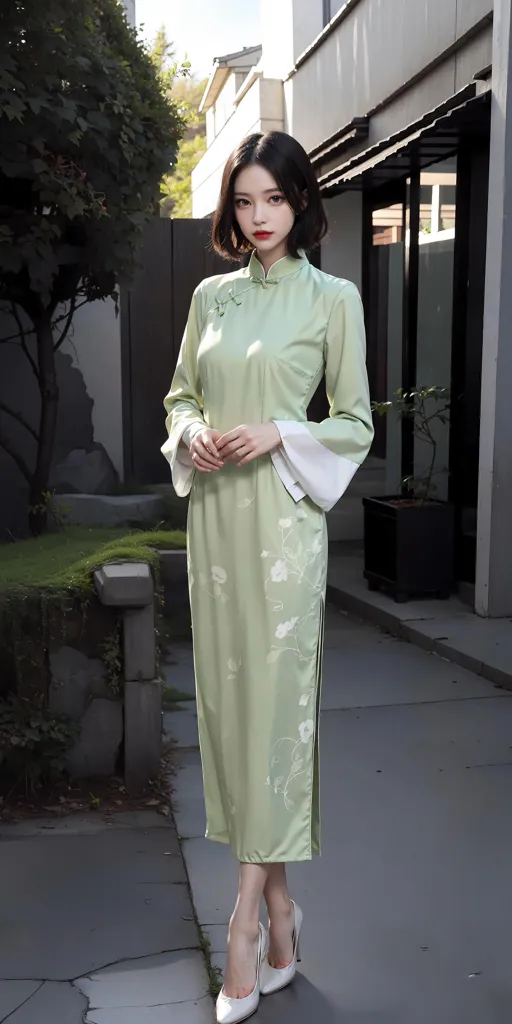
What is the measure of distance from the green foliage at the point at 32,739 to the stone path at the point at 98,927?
6.2 inches

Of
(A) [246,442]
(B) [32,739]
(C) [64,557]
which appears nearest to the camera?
(A) [246,442]

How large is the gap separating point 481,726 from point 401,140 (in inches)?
138

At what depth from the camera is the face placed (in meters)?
2.00

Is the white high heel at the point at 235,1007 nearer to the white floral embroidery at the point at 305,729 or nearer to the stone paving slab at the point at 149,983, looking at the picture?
the stone paving slab at the point at 149,983

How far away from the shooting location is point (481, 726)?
148 inches

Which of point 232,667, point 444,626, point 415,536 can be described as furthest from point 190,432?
point 415,536

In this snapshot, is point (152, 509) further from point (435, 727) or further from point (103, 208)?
point (435, 727)

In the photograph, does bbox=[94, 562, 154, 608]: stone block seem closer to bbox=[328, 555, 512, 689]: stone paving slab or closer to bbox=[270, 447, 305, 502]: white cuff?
bbox=[270, 447, 305, 502]: white cuff

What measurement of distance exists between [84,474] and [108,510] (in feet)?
2.78

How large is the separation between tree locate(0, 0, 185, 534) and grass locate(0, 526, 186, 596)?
0.71m

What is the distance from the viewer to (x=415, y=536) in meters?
5.45

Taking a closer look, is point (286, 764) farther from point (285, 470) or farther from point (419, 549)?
point (419, 549)

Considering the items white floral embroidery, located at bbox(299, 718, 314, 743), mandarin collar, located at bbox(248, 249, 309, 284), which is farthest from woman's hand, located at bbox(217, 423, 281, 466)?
white floral embroidery, located at bbox(299, 718, 314, 743)

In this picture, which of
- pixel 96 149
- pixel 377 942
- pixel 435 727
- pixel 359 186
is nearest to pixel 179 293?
pixel 359 186
